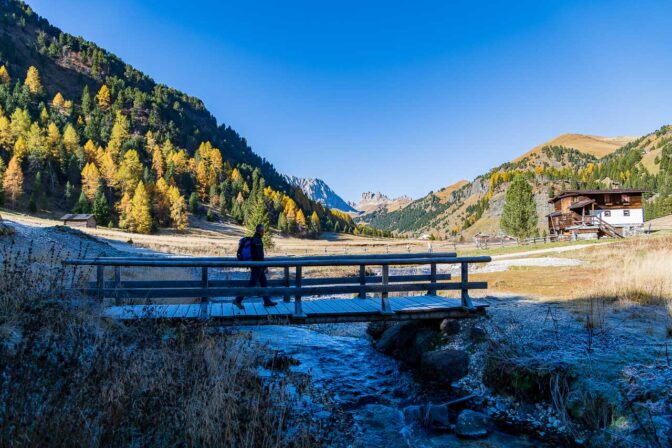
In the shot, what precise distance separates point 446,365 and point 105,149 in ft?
415

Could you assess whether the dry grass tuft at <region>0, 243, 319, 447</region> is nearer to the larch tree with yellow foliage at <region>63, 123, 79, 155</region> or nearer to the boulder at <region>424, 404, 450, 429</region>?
the boulder at <region>424, 404, 450, 429</region>

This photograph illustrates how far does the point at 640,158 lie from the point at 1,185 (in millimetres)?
237514

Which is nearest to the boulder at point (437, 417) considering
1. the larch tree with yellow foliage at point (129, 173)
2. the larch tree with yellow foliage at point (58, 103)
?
the larch tree with yellow foliage at point (129, 173)

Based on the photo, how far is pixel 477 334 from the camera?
942 cm

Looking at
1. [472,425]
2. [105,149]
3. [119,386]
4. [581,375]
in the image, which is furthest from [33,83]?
[581,375]

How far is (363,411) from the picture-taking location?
7.19 m

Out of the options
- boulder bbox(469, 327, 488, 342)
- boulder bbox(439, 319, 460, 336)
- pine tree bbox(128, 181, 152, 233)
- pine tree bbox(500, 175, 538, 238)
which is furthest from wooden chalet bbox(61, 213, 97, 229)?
boulder bbox(469, 327, 488, 342)

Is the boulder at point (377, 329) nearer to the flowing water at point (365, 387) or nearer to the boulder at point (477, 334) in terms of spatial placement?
the flowing water at point (365, 387)

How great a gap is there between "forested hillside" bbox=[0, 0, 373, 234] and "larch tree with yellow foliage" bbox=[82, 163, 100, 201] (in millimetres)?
248

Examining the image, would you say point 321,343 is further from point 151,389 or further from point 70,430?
point 70,430

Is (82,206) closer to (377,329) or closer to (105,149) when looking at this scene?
(105,149)

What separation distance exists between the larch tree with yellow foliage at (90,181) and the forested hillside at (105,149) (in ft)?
0.82

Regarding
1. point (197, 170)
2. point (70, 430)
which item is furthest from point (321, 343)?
point (197, 170)

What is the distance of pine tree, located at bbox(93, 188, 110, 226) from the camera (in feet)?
252
